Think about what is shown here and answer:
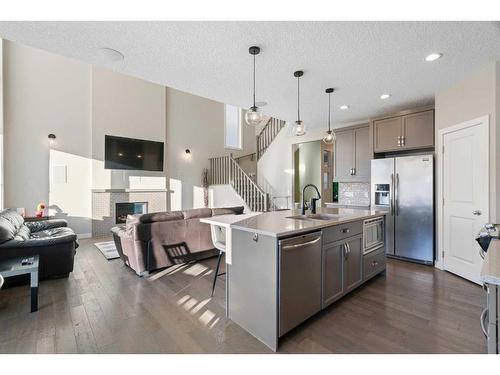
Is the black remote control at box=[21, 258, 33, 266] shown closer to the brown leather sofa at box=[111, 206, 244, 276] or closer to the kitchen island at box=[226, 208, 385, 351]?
the brown leather sofa at box=[111, 206, 244, 276]

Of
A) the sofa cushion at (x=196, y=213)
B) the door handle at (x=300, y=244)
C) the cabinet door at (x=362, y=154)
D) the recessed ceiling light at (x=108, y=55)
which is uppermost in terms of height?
the recessed ceiling light at (x=108, y=55)

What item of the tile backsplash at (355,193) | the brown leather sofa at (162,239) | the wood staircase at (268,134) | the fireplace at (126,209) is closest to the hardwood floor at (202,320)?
the brown leather sofa at (162,239)

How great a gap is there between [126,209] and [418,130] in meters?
6.72

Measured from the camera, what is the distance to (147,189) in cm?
677

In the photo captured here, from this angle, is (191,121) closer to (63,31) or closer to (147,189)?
(147,189)

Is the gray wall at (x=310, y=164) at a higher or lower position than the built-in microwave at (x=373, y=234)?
higher

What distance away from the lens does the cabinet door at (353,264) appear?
2.52m

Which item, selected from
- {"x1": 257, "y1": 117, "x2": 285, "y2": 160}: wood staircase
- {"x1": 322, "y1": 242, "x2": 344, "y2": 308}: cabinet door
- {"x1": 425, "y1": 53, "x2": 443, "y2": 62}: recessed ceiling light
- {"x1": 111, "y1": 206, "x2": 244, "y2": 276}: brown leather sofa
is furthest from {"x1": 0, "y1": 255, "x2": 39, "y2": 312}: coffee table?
{"x1": 257, "y1": 117, "x2": 285, "y2": 160}: wood staircase

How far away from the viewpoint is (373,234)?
3053mm

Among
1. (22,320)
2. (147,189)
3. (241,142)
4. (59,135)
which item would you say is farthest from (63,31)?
(241,142)

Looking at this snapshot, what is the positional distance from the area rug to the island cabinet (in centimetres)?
357

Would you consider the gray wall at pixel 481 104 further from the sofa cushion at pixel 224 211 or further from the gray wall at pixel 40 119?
the gray wall at pixel 40 119

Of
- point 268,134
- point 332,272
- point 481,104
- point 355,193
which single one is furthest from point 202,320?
point 268,134

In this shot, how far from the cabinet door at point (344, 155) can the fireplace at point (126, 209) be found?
5082 millimetres
